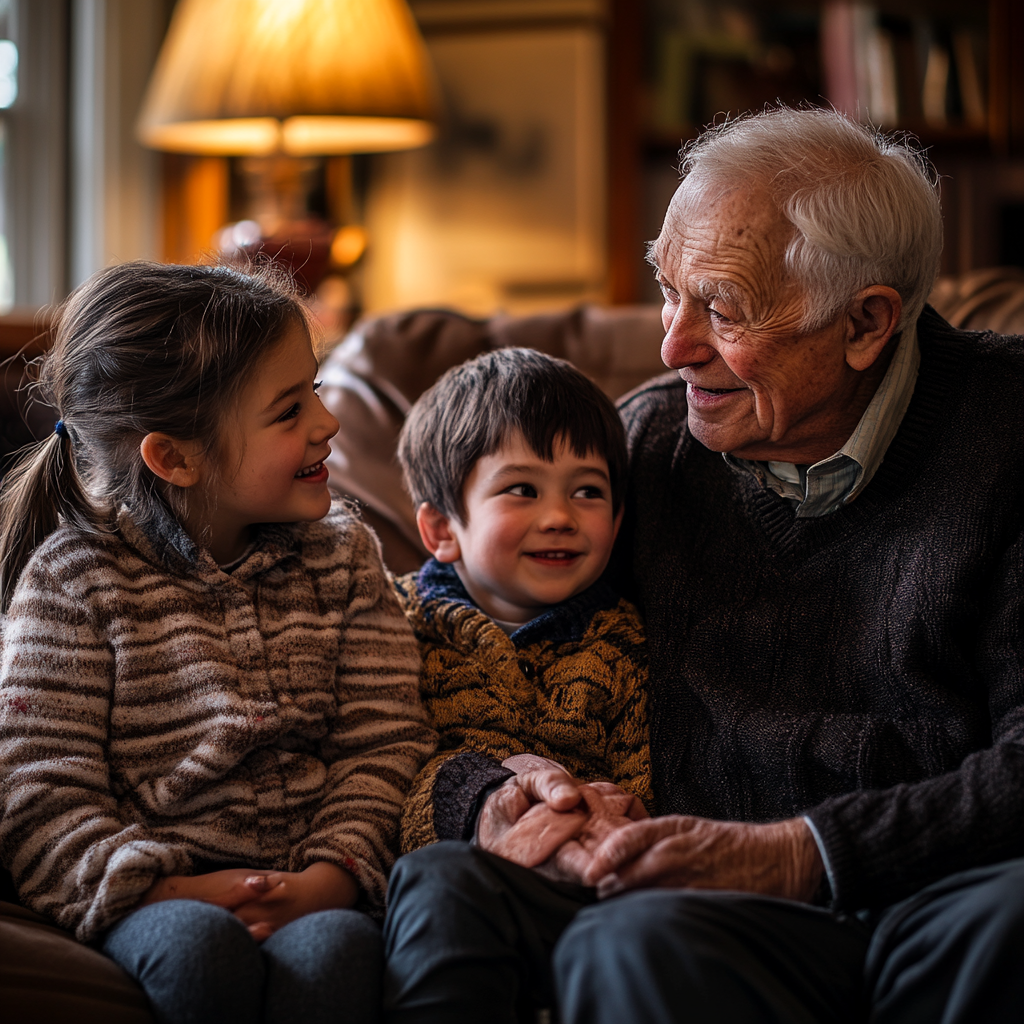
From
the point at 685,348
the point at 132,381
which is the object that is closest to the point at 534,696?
the point at 685,348

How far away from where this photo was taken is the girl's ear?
1.29 metres

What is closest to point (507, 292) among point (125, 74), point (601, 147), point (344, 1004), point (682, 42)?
point (601, 147)

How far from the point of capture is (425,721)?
4.53ft

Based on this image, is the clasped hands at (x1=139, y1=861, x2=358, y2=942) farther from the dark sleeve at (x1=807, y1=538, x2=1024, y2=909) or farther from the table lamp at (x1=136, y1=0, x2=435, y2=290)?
the table lamp at (x1=136, y1=0, x2=435, y2=290)

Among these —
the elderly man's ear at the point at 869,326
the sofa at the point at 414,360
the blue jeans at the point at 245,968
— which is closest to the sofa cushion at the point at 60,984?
the blue jeans at the point at 245,968

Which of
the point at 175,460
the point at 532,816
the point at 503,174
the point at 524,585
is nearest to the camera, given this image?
the point at 532,816

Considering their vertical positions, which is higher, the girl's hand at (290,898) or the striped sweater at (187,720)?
the striped sweater at (187,720)

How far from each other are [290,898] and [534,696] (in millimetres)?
361

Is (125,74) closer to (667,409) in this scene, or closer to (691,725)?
(667,409)

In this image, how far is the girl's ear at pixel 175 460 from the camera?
1292mm

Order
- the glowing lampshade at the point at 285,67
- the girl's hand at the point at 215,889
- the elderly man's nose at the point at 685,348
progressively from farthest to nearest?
the glowing lampshade at the point at 285,67 < the elderly man's nose at the point at 685,348 < the girl's hand at the point at 215,889

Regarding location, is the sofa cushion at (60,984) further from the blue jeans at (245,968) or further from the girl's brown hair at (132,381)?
the girl's brown hair at (132,381)

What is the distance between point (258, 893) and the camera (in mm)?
1178

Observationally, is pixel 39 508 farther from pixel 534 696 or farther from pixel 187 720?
pixel 534 696
